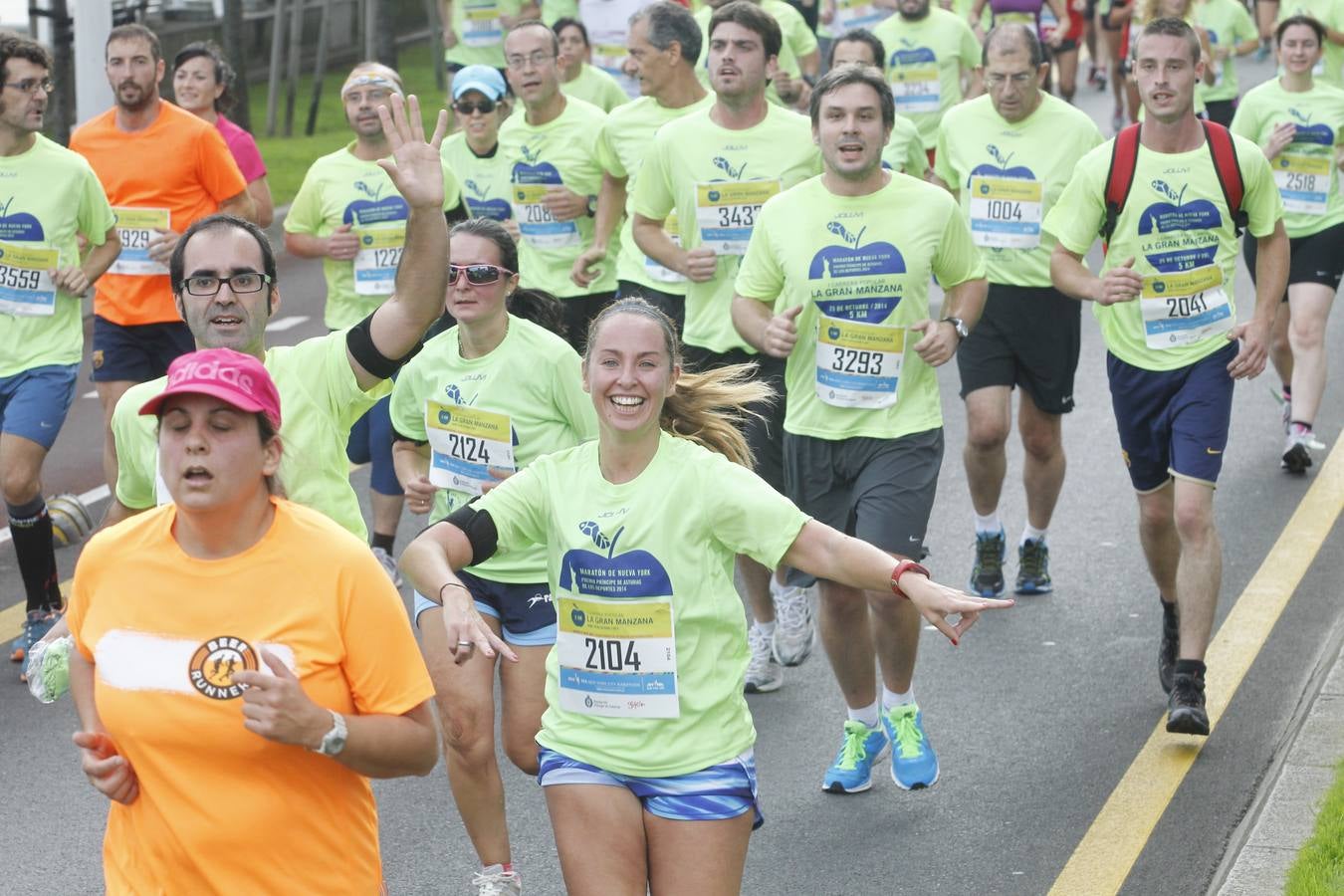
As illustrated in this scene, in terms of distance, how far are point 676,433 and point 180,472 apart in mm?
1795

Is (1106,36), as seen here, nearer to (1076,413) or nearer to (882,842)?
(1076,413)

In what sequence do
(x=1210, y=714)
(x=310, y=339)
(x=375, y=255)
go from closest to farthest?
(x=310, y=339)
(x=1210, y=714)
(x=375, y=255)

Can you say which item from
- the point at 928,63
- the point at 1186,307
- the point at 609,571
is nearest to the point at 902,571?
the point at 609,571

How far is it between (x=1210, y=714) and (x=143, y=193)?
16.3 ft

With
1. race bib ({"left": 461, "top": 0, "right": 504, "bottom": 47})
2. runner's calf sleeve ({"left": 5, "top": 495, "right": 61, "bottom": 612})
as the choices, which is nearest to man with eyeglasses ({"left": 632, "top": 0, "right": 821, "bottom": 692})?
runner's calf sleeve ({"left": 5, "top": 495, "right": 61, "bottom": 612})

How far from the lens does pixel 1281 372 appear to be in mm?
11125

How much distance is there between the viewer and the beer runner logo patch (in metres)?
3.73

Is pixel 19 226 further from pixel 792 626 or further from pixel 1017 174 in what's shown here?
pixel 1017 174

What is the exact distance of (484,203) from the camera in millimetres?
10297

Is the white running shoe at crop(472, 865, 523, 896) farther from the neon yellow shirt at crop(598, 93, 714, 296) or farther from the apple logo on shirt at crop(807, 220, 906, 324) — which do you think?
the neon yellow shirt at crop(598, 93, 714, 296)

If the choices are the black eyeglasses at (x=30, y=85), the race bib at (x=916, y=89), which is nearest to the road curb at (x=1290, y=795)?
the black eyeglasses at (x=30, y=85)

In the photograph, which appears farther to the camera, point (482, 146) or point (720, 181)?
point (482, 146)

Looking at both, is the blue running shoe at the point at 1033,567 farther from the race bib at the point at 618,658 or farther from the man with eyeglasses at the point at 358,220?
the race bib at the point at 618,658

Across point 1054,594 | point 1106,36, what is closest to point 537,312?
point 1054,594
